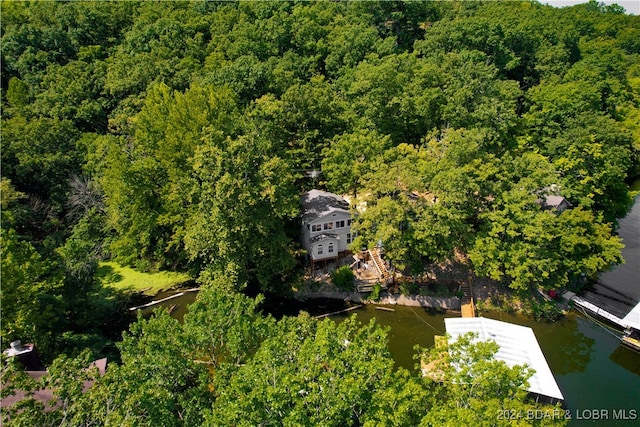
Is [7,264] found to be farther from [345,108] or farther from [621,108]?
[621,108]

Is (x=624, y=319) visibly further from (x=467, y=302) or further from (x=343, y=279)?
(x=343, y=279)

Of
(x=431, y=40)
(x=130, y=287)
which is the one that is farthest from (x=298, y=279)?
(x=431, y=40)

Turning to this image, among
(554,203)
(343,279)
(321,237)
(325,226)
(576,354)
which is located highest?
(554,203)

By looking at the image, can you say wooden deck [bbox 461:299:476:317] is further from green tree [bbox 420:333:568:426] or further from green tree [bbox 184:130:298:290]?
green tree [bbox 184:130:298:290]

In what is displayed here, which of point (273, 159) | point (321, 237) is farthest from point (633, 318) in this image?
point (273, 159)

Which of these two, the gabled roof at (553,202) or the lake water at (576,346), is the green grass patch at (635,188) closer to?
the lake water at (576,346)

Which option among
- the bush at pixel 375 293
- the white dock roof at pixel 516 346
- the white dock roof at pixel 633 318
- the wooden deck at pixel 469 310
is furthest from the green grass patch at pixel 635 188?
the bush at pixel 375 293

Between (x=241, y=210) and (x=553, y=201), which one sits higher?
(x=241, y=210)

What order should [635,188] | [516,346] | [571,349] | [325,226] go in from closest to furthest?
1. [516,346]
2. [571,349]
3. [325,226]
4. [635,188]
